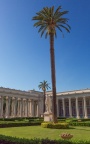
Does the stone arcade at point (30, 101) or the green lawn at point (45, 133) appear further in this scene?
the stone arcade at point (30, 101)

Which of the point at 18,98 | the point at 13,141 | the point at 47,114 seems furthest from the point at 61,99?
the point at 13,141

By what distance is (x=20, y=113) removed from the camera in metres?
84.9

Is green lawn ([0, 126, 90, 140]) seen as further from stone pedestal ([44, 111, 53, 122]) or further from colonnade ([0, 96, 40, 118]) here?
colonnade ([0, 96, 40, 118])

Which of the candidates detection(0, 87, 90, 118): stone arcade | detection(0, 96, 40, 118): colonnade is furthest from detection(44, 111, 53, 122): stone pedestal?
detection(0, 96, 40, 118): colonnade

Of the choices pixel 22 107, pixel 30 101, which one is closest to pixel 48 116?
pixel 22 107

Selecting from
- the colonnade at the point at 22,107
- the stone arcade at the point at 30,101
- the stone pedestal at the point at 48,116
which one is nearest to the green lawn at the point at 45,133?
the stone pedestal at the point at 48,116

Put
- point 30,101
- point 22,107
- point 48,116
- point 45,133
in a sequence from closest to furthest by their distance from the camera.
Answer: point 45,133 < point 48,116 < point 22,107 < point 30,101

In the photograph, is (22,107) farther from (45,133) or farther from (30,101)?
(45,133)

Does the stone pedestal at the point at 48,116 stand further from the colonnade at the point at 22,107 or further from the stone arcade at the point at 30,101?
the colonnade at the point at 22,107

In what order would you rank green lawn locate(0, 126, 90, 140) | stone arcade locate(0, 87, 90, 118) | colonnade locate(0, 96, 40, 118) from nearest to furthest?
green lawn locate(0, 126, 90, 140)
stone arcade locate(0, 87, 90, 118)
colonnade locate(0, 96, 40, 118)

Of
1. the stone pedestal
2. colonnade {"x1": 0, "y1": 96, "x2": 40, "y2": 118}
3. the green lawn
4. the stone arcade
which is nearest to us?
the green lawn

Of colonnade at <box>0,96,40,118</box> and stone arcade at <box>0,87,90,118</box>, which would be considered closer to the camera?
stone arcade at <box>0,87,90,118</box>

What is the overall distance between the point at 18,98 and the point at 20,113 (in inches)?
266

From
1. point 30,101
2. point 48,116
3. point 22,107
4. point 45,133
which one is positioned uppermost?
point 30,101
